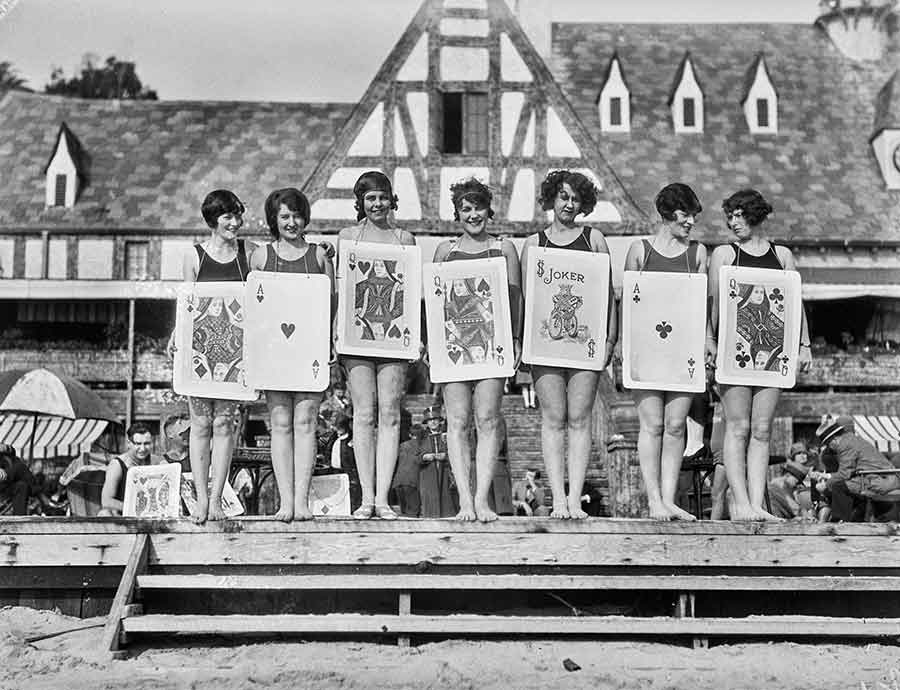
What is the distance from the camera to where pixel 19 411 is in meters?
16.2

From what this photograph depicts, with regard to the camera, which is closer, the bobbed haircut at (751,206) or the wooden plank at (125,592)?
the wooden plank at (125,592)

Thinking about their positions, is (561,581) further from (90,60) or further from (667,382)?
(90,60)

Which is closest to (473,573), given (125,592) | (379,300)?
(379,300)

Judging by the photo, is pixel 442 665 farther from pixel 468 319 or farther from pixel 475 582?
pixel 468 319

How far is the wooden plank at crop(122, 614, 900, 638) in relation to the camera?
7418 mm

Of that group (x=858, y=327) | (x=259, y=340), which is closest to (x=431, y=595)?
(x=259, y=340)

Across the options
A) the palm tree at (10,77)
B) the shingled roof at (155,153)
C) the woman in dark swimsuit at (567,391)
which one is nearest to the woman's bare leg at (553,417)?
the woman in dark swimsuit at (567,391)

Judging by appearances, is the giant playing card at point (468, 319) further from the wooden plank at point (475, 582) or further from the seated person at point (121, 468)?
Answer: the seated person at point (121, 468)

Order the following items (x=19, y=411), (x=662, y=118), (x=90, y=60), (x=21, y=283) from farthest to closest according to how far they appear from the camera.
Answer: (x=90, y=60)
(x=662, y=118)
(x=21, y=283)
(x=19, y=411)

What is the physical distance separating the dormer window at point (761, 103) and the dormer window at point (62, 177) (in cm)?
1478

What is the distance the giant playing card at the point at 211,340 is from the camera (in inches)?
323

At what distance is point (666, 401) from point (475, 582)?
→ 168 cm

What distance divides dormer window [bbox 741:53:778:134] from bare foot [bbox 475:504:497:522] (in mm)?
23883

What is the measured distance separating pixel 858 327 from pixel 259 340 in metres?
22.2
